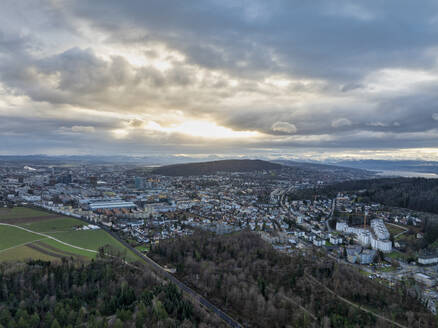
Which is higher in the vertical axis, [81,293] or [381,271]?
[81,293]

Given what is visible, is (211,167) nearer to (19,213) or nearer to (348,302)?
(19,213)

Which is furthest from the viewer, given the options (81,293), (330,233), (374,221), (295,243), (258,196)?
(258,196)

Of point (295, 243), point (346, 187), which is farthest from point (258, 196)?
point (295, 243)

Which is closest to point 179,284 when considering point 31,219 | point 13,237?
point 13,237

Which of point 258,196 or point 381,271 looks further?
point 258,196

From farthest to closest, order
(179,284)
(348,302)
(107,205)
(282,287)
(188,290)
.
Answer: (107,205), (179,284), (188,290), (282,287), (348,302)

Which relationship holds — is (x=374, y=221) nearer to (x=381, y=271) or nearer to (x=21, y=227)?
(x=381, y=271)

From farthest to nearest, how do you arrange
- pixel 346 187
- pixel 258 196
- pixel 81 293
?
pixel 346 187, pixel 258 196, pixel 81 293
